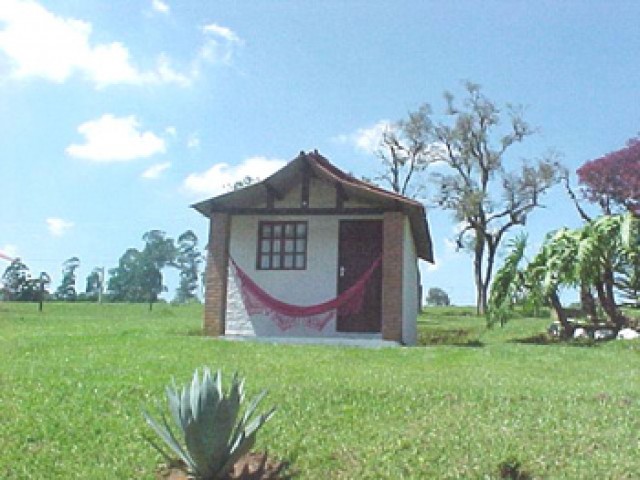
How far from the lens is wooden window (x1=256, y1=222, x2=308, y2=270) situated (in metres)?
14.6

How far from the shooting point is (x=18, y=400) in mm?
7566

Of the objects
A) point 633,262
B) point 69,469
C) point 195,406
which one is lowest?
point 69,469

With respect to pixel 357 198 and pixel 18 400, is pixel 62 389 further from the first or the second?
pixel 357 198

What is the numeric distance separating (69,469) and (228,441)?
4.78ft

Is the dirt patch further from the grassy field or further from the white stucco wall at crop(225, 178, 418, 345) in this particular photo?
the white stucco wall at crop(225, 178, 418, 345)

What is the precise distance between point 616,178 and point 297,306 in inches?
712

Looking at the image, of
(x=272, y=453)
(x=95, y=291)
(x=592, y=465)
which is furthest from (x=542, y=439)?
(x=95, y=291)

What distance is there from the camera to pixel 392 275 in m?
13.8

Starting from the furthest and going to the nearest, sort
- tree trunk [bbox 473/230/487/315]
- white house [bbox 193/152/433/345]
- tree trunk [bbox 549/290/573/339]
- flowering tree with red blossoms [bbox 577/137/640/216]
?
tree trunk [bbox 473/230/487/315]
flowering tree with red blossoms [bbox 577/137/640/216]
tree trunk [bbox 549/290/573/339]
white house [bbox 193/152/433/345]

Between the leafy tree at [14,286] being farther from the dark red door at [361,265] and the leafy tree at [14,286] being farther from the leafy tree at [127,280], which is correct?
the dark red door at [361,265]

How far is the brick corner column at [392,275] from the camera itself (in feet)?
44.7

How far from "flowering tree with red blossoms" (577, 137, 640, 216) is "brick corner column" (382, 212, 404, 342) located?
50.3 ft

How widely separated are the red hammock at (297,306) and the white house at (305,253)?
0.07 feet

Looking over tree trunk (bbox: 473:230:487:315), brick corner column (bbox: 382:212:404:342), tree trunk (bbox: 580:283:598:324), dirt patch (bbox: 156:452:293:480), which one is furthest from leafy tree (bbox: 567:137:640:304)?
dirt patch (bbox: 156:452:293:480)
